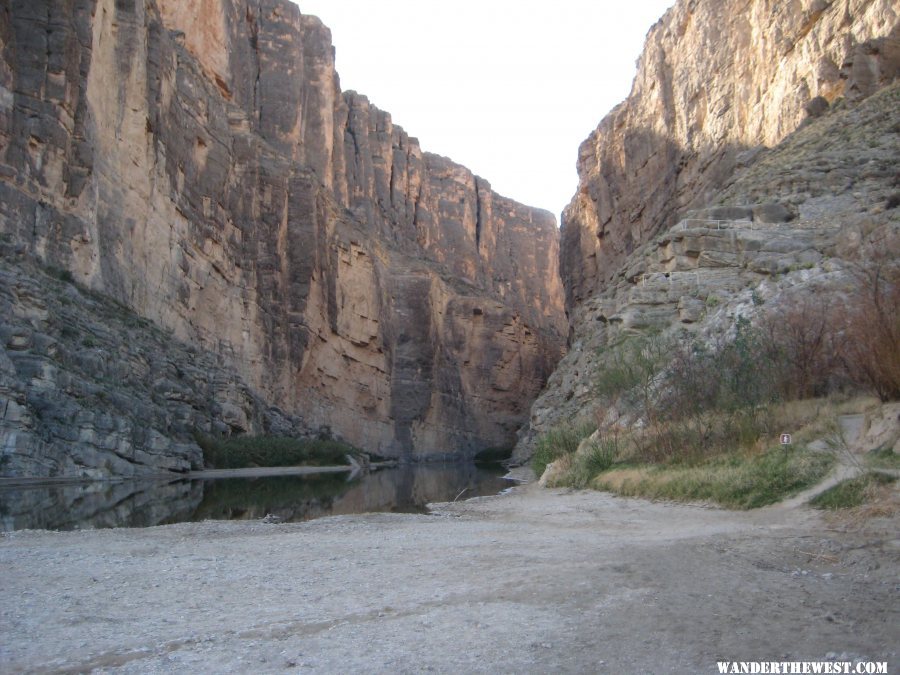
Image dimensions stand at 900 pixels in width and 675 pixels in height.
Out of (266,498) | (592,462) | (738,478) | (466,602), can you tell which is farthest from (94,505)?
(466,602)

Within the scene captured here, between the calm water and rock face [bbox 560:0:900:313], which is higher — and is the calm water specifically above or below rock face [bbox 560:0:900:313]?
below

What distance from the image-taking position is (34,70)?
105ft

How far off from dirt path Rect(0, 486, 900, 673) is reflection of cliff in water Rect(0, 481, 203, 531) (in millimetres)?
4906

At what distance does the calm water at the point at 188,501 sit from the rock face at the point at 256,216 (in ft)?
10.5

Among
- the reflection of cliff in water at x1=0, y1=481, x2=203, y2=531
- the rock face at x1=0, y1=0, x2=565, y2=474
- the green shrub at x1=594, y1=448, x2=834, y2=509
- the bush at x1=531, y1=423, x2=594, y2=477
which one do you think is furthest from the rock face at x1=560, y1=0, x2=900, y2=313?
the reflection of cliff in water at x1=0, y1=481, x2=203, y2=531

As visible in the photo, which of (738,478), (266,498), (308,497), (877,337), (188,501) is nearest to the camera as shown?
(877,337)

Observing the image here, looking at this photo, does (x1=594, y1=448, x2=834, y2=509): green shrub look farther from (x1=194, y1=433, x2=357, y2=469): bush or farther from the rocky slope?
(x1=194, y1=433, x2=357, y2=469): bush

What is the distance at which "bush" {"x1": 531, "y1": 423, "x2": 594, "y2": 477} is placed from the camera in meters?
24.2

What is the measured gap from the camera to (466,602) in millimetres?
5590

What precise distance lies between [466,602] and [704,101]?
47.3 m

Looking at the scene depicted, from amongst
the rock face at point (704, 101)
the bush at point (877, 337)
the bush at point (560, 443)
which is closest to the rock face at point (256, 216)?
the rock face at point (704, 101)

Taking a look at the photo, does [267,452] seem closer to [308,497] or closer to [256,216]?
[308,497]

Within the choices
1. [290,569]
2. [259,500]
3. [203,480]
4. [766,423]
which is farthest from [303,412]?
[290,569]

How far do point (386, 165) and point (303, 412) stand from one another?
41985mm
